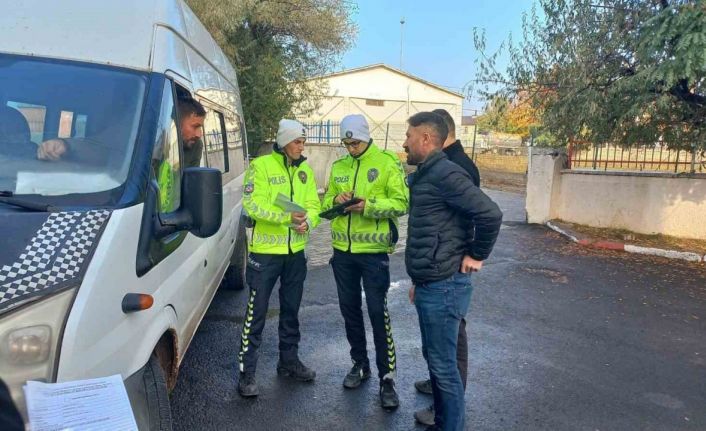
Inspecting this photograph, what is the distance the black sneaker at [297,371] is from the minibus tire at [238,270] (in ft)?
7.83

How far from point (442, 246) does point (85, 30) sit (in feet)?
7.24

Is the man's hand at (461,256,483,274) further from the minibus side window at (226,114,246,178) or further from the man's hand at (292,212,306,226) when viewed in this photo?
the minibus side window at (226,114,246,178)

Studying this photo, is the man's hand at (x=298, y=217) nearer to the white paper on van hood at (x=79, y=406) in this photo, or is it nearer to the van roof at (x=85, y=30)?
the van roof at (x=85, y=30)

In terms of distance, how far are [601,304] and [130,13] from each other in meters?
5.58

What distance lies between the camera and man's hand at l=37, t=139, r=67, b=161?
8.41 feet

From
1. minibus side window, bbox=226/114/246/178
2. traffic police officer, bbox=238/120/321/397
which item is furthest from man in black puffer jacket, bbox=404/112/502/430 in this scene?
minibus side window, bbox=226/114/246/178

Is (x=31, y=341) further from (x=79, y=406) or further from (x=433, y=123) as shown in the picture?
(x=433, y=123)

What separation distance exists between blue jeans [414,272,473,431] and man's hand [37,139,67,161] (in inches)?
77.7

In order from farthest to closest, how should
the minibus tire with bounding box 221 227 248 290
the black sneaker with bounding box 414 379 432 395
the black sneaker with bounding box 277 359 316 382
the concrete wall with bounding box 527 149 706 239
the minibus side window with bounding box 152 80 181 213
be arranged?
1. the concrete wall with bounding box 527 149 706 239
2. the minibus tire with bounding box 221 227 248 290
3. the black sneaker with bounding box 277 359 316 382
4. the black sneaker with bounding box 414 379 432 395
5. the minibus side window with bounding box 152 80 181 213

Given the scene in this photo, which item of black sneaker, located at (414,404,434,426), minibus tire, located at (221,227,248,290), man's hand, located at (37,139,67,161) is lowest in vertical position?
black sneaker, located at (414,404,434,426)

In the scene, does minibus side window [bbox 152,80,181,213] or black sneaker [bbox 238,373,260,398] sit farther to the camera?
black sneaker [bbox 238,373,260,398]

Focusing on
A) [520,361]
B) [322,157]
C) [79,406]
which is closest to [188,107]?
[79,406]

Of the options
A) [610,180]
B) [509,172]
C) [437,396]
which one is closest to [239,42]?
[610,180]

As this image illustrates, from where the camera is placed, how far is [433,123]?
3158 mm
